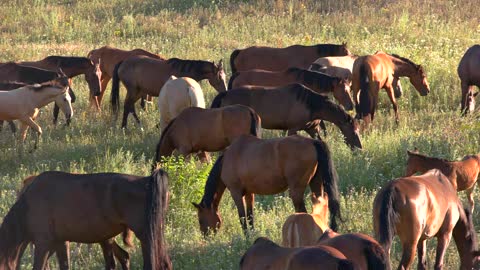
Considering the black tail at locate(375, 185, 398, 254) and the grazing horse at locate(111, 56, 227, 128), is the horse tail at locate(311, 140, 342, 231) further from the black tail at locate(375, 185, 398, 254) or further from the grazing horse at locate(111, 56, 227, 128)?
the grazing horse at locate(111, 56, 227, 128)

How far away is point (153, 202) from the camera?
8.33 metres

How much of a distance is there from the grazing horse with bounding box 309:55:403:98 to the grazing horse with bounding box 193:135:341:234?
687 centimetres

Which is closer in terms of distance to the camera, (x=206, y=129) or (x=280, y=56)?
(x=206, y=129)

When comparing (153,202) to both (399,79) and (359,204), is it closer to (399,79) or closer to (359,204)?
(359,204)

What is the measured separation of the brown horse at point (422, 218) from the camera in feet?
26.7

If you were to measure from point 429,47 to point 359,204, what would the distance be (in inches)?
463

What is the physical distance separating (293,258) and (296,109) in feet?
23.5

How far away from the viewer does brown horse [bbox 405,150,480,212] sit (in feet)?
32.5

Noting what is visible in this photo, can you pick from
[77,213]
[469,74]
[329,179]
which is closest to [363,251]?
[77,213]

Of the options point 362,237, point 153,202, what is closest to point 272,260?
point 362,237

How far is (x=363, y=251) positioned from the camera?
711 centimetres

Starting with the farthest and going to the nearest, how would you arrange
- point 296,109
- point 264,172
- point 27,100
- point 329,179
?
point 27,100 → point 296,109 → point 264,172 → point 329,179

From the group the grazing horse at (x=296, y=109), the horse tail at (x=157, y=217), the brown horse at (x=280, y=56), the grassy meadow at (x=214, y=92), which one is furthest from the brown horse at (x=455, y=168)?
the brown horse at (x=280, y=56)

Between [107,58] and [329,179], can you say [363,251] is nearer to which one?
[329,179]
